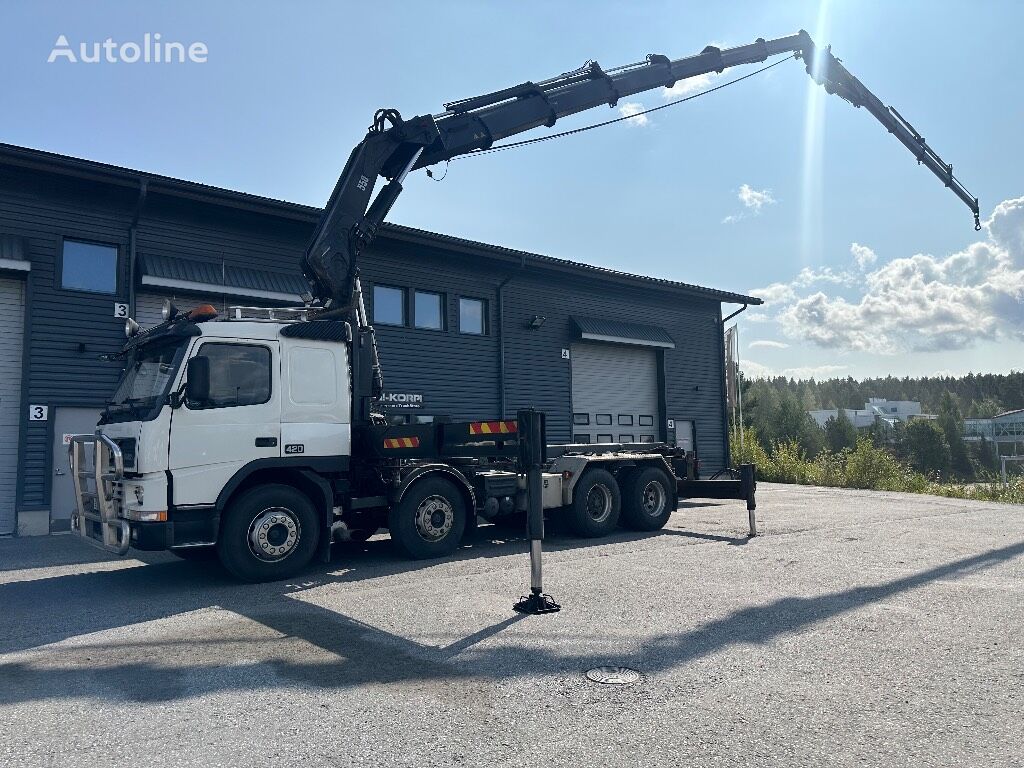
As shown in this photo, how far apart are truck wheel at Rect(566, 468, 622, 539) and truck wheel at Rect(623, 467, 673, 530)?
0.25 metres

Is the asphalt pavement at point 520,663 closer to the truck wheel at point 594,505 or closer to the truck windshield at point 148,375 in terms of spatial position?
the truck wheel at point 594,505

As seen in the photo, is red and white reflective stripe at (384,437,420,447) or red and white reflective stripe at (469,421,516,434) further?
red and white reflective stripe at (469,421,516,434)

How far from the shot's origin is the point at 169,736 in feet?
13.3

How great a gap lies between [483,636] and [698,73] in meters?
12.1

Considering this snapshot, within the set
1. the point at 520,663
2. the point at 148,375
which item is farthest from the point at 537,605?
the point at 148,375

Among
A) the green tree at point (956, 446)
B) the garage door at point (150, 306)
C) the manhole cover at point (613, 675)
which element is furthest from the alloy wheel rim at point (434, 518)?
the green tree at point (956, 446)

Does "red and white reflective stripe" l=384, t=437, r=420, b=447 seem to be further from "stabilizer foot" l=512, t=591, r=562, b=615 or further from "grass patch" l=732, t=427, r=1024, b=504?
"grass patch" l=732, t=427, r=1024, b=504

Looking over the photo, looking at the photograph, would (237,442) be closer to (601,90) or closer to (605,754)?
(605,754)

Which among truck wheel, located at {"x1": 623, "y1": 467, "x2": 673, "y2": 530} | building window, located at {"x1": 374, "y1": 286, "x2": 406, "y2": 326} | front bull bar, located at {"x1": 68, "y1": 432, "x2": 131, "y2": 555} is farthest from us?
building window, located at {"x1": 374, "y1": 286, "x2": 406, "y2": 326}

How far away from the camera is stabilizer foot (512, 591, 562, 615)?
6.75 meters

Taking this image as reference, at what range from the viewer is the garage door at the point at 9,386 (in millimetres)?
13422

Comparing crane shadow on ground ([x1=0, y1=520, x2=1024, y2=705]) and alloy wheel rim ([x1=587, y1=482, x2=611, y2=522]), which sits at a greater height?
alloy wheel rim ([x1=587, y1=482, x2=611, y2=522])

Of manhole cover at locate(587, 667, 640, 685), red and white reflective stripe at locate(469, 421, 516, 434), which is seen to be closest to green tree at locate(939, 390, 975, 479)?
red and white reflective stripe at locate(469, 421, 516, 434)

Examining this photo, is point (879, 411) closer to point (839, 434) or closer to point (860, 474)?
point (839, 434)
